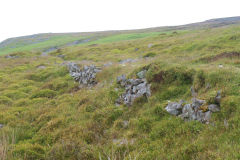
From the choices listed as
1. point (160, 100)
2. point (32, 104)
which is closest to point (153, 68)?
point (160, 100)

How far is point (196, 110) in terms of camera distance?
6.14 meters

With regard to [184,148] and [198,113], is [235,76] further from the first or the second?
[184,148]

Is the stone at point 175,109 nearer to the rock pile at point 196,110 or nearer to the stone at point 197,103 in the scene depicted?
the rock pile at point 196,110

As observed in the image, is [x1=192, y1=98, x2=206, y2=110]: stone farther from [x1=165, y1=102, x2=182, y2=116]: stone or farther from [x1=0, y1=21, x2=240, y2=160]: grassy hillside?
[x1=165, y1=102, x2=182, y2=116]: stone

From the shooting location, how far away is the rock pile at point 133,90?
8.99 metres

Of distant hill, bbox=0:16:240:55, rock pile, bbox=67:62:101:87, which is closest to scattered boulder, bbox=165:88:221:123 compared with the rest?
rock pile, bbox=67:62:101:87

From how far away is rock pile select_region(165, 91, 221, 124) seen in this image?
5828 millimetres

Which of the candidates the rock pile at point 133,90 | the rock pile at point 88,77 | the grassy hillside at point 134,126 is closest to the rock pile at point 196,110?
the grassy hillside at point 134,126

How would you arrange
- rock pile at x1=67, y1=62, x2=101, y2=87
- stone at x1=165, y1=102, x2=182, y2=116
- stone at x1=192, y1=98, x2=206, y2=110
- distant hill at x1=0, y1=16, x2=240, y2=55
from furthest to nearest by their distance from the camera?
distant hill at x1=0, y1=16, x2=240, y2=55 → rock pile at x1=67, y1=62, x2=101, y2=87 → stone at x1=165, y1=102, x2=182, y2=116 → stone at x1=192, y1=98, x2=206, y2=110

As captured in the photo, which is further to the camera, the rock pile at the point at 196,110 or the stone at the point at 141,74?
the stone at the point at 141,74

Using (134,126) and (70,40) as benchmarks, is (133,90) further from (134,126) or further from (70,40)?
(70,40)

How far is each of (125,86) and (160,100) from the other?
311cm

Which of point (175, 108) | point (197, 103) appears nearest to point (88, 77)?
point (175, 108)

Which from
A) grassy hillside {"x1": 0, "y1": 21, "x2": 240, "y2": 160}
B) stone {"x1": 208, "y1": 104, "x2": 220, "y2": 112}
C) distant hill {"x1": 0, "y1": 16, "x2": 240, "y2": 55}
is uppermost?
distant hill {"x1": 0, "y1": 16, "x2": 240, "y2": 55}
